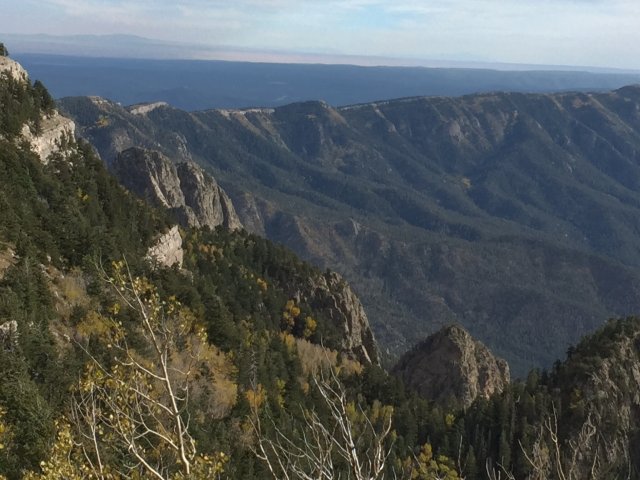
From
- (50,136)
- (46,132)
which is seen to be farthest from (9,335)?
(50,136)

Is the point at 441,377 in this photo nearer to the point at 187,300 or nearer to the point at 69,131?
the point at 187,300

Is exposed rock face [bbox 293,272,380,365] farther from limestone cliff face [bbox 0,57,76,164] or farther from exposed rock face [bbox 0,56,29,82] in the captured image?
exposed rock face [bbox 0,56,29,82]

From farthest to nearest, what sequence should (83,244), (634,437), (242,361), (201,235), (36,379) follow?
(201,235) < (634,437) < (242,361) < (83,244) < (36,379)

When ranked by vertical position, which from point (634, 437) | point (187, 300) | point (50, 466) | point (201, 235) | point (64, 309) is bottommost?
point (634, 437)

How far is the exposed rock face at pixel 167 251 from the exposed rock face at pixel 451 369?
57636mm

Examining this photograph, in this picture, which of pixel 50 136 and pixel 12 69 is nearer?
pixel 50 136

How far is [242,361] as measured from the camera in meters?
62.5

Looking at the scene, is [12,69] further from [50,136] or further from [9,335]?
[9,335]

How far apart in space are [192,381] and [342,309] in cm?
8007

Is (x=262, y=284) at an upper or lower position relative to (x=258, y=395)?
lower

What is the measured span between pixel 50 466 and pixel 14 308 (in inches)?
927

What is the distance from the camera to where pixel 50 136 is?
7569 centimetres

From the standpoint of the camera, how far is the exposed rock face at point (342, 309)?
127m

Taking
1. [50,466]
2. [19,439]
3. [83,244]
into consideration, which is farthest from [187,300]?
[50,466]
